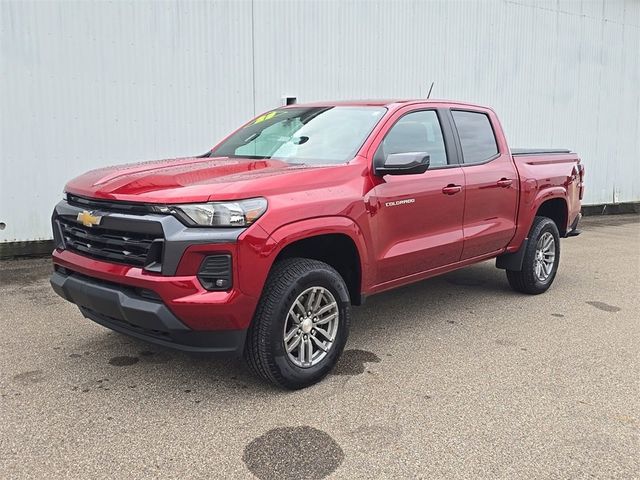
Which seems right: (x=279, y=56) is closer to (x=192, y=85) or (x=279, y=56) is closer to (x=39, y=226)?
(x=192, y=85)

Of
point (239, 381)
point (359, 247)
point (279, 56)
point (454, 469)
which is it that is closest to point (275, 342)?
point (239, 381)

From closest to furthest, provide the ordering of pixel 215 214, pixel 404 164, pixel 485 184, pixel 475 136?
pixel 215 214 < pixel 404 164 < pixel 485 184 < pixel 475 136

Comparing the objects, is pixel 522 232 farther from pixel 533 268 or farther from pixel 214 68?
pixel 214 68

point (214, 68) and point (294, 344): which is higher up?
point (214, 68)

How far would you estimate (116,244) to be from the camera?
3258 millimetres

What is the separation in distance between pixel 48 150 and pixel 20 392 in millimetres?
4398

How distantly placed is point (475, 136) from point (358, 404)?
2.81 metres

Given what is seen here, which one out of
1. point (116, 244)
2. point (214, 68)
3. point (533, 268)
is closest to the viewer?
point (116, 244)

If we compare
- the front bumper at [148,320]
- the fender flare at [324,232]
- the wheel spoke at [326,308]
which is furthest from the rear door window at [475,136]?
the front bumper at [148,320]

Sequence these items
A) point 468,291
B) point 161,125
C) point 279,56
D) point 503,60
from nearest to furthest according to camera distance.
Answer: point 468,291 → point 161,125 → point 279,56 → point 503,60

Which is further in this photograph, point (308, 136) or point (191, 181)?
point (308, 136)

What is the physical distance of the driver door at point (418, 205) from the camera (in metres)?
4.01

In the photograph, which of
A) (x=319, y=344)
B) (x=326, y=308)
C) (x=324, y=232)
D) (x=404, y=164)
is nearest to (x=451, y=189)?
(x=404, y=164)

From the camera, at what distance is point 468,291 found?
596 centimetres
